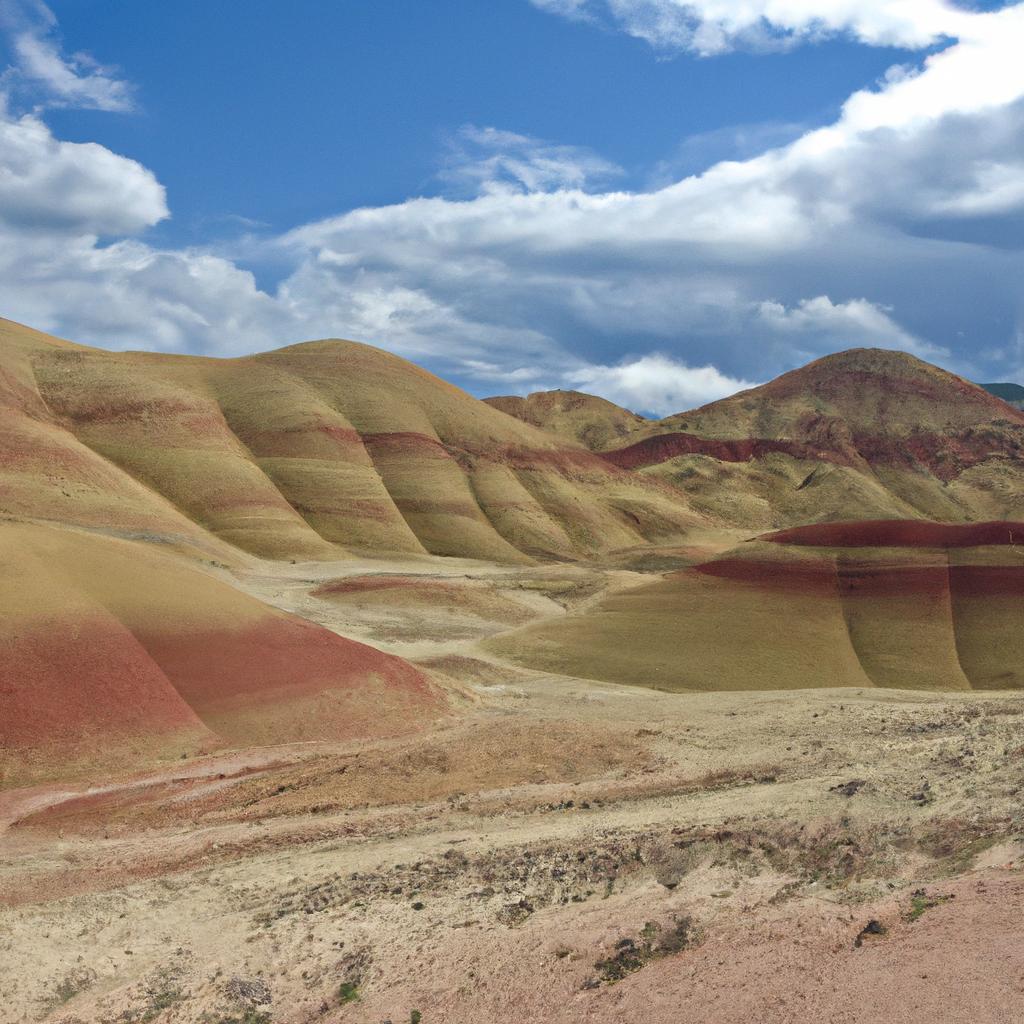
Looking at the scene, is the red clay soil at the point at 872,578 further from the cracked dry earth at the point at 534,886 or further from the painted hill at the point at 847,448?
the painted hill at the point at 847,448

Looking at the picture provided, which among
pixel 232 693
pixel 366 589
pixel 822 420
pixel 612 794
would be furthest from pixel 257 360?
pixel 612 794

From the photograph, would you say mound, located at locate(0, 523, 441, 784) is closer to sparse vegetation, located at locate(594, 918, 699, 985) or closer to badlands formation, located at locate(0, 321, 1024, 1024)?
badlands formation, located at locate(0, 321, 1024, 1024)

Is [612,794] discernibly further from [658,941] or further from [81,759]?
[81,759]

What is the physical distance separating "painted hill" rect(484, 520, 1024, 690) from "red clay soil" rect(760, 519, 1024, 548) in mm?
86

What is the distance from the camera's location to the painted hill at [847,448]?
443 ft

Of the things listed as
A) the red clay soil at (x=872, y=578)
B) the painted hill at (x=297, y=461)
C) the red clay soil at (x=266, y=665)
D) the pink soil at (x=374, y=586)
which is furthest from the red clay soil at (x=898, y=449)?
the red clay soil at (x=266, y=665)

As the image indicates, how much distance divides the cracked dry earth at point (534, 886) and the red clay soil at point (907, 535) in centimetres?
2802

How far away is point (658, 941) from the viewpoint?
39.7 ft

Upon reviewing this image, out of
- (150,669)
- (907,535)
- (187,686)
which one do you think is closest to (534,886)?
(187,686)

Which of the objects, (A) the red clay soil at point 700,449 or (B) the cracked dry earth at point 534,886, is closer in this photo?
(B) the cracked dry earth at point 534,886

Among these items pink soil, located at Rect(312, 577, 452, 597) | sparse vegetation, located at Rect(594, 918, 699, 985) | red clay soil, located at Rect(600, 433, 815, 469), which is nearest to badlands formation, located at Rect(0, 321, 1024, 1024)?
sparse vegetation, located at Rect(594, 918, 699, 985)

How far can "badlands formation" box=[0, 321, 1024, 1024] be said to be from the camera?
1169 centimetres

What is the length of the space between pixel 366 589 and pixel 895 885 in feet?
169

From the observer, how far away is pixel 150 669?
27.5m
